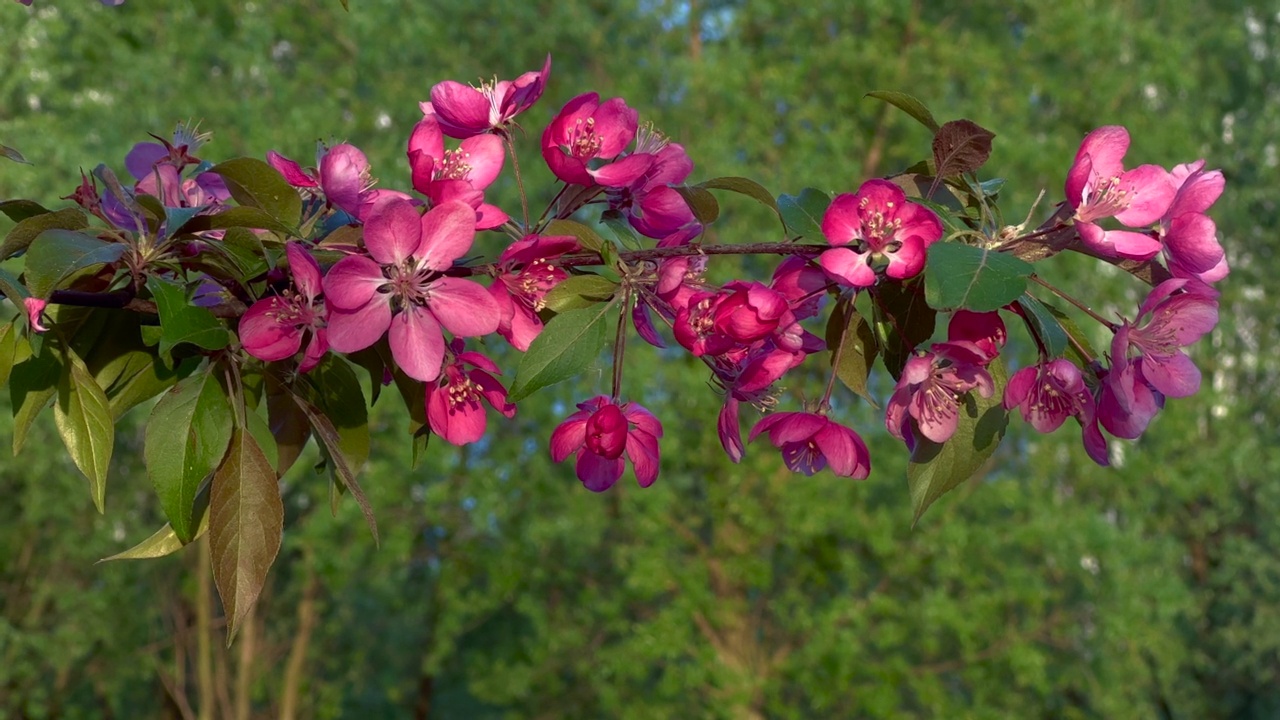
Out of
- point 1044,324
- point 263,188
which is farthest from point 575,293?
point 1044,324

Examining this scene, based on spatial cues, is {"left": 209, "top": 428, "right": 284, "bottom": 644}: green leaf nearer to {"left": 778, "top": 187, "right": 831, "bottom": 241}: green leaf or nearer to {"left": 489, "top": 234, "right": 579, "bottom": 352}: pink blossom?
{"left": 489, "top": 234, "right": 579, "bottom": 352}: pink blossom

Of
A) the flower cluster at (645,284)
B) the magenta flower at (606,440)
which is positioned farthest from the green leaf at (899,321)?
the magenta flower at (606,440)

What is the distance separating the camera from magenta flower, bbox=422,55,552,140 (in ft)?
4.06

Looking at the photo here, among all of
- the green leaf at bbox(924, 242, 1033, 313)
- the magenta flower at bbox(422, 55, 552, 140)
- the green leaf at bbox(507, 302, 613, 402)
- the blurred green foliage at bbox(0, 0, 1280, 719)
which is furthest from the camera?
the blurred green foliage at bbox(0, 0, 1280, 719)

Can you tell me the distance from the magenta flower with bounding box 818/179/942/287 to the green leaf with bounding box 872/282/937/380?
0.08 meters

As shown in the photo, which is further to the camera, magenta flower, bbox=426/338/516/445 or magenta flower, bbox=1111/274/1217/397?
magenta flower, bbox=426/338/516/445

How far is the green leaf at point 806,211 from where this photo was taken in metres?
1.07

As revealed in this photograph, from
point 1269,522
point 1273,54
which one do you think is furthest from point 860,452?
point 1273,54

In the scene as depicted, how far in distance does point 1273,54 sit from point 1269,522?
544 cm

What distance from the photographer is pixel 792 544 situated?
10.1 meters

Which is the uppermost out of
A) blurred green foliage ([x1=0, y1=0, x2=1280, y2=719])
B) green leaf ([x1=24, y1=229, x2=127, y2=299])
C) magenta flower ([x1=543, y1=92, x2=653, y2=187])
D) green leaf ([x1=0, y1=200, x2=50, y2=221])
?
green leaf ([x1=24, y1=229, x2=127, y2=299])

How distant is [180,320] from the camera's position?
0.99m

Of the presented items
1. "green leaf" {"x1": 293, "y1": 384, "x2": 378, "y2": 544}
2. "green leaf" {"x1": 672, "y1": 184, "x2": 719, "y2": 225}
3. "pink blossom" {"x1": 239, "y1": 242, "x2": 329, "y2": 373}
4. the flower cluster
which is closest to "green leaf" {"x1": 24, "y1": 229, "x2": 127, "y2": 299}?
the flower cluster

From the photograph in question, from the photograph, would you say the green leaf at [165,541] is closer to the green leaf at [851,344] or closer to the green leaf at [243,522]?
the green leaf at [243,522]
